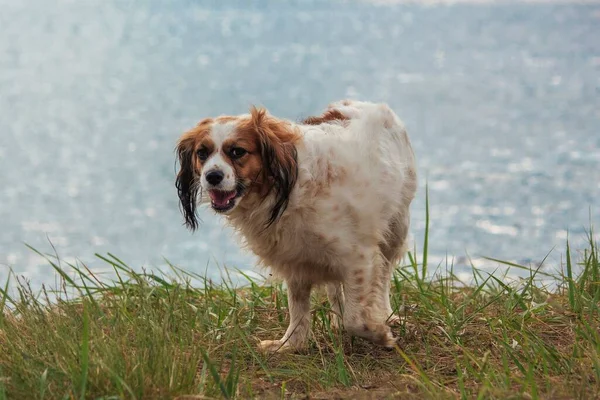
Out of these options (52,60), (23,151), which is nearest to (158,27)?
(52,60)

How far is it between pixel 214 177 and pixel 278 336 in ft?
4.26

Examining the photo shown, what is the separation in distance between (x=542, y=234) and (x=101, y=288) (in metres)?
7.45

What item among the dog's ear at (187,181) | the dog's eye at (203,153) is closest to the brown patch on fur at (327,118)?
the dog's ear at (187,181)

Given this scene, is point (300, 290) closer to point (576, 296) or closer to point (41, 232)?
point (576, 296)

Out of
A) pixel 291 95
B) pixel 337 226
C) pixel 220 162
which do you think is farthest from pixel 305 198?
pixel 291 95

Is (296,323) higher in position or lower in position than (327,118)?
lower

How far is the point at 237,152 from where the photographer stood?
4.67m

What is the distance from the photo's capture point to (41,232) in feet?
42.8

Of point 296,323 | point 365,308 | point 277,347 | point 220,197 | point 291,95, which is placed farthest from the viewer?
point 291,95

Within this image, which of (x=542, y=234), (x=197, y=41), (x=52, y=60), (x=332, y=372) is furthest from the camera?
A: (x=197, y=41)

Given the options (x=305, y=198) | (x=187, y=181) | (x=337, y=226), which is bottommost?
(x=337, y=226)

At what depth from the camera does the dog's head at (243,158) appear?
15.1ft

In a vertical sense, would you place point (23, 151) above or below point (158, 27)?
below

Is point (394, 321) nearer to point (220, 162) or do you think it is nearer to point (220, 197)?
point (220, 197)
